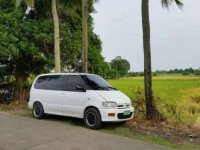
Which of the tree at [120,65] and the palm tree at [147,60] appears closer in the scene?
the palm tree at [147,60]

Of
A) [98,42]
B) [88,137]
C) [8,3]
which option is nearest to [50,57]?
[8,3]

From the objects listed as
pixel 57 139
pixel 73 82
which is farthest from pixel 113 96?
pixel 57 139

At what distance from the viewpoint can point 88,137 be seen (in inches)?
429

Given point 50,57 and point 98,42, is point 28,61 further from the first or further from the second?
point 98,42

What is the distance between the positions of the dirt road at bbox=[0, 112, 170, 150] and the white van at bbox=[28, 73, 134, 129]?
58 cm

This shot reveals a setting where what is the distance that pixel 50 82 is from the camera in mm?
14352

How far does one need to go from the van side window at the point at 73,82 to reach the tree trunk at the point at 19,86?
8759mm

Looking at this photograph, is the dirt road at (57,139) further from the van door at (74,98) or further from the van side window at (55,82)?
the van side window at (55,82)

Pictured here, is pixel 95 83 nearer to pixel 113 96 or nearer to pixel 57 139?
pixel 113 96

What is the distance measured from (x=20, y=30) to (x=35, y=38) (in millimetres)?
864

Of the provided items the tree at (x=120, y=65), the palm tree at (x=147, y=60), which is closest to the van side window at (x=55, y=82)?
the palm tree at (x=147, y=60)

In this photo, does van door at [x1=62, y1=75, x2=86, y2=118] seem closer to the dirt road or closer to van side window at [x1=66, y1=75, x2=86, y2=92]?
van side window at [x1=66, y1=75, x2=86, y2=92]

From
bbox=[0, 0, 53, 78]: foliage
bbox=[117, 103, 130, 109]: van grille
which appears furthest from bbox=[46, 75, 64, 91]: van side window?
bbox=[0, 0, 53, 78]: foliage

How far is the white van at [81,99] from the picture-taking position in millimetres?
12188
